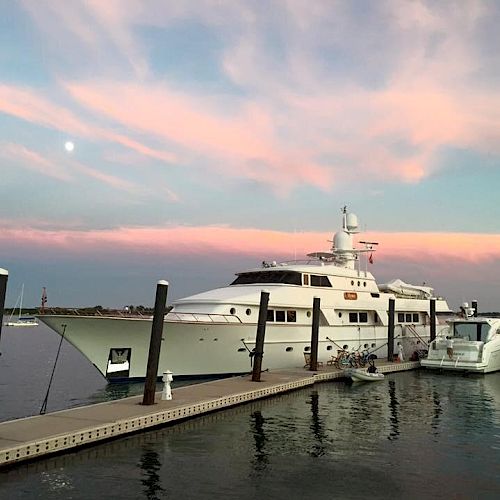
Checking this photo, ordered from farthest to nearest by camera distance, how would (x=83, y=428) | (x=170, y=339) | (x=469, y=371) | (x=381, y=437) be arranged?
(x=469, y=371) → (x=170, y=339) → (x=381, y=437) → (x=83, y=428)

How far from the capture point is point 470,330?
109 feet

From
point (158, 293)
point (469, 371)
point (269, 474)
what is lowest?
point (269, 474)

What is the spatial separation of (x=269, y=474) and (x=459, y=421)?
8.59 metres

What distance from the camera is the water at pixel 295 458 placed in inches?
397

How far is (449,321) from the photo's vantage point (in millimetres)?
33219

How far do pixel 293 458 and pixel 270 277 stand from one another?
1717 centimetres

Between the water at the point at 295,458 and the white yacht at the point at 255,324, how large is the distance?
20.2 feet

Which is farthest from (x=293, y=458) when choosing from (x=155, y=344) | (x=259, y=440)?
(x=155, y=344)

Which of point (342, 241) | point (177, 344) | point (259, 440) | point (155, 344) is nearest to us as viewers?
point (259, 440)

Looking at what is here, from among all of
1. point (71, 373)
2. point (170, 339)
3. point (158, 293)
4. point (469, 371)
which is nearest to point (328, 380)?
point (170, 339)

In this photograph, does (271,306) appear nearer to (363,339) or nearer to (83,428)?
(363,339)

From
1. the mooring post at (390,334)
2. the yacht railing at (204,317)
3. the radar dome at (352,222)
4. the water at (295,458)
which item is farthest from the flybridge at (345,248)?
the water at (295,458)

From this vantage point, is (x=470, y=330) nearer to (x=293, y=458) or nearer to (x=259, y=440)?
(x=259, y=440)

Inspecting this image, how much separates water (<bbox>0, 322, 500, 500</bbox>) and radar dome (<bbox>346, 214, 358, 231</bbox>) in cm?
1849
